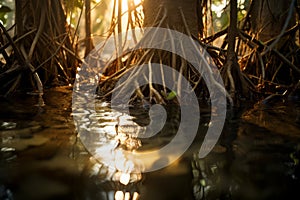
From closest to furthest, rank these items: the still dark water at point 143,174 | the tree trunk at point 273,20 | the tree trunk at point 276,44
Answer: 1. the still dark water at point 143,174
2. the tree trunk at point 276,44
3. the tree trunk at point 273,20

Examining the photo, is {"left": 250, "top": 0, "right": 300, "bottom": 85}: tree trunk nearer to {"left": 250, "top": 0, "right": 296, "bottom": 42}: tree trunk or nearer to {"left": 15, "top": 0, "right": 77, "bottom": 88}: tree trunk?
{"left": 250, "top": 0, "right": 296, "bottom": 42}: tree trunk

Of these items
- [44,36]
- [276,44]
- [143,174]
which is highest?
[44,36]

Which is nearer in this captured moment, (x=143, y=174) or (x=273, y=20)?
(x=143, y=174)

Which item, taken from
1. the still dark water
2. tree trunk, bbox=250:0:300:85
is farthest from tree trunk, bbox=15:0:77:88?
tree trunk, bbox=250:0:300:85

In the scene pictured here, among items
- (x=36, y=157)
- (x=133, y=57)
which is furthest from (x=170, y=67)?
(x=36, y=157)

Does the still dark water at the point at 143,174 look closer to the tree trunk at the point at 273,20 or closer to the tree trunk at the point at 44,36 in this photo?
the tree trunk at the point at 44,36

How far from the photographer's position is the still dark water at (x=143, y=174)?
1.00m

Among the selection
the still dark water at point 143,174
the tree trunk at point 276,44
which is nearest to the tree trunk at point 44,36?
the still dark water at point 143,174

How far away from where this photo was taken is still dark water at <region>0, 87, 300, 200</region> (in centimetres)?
100

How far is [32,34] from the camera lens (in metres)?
3.22

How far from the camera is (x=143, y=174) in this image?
3.74ft

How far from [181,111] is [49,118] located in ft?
2.39

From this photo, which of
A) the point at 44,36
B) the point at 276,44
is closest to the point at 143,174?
the point at 44,36

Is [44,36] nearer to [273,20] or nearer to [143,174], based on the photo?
[273,20]
